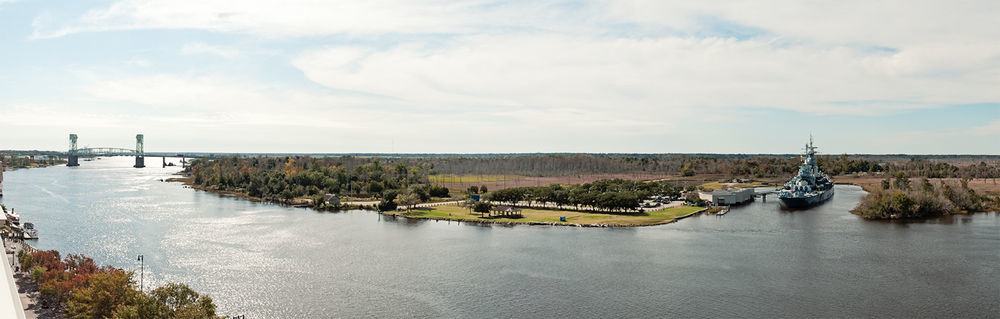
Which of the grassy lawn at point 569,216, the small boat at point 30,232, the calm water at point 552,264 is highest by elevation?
the grassy lawn at point 569,216

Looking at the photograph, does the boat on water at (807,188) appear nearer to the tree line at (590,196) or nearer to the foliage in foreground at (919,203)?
the foliage in foreground at (919,203)

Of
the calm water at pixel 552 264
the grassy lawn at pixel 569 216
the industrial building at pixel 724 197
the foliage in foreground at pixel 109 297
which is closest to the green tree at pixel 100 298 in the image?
the foliage in foreground at pixel 109 297

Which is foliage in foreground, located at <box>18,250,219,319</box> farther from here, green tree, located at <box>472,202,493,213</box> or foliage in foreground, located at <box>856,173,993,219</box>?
foliage in foreground, located at <box>856,173,993,219</box>

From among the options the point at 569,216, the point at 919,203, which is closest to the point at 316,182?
the point at 569,216

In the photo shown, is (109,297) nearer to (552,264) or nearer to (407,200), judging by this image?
(552,264)

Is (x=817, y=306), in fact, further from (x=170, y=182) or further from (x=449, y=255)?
(x=170, y=182)
